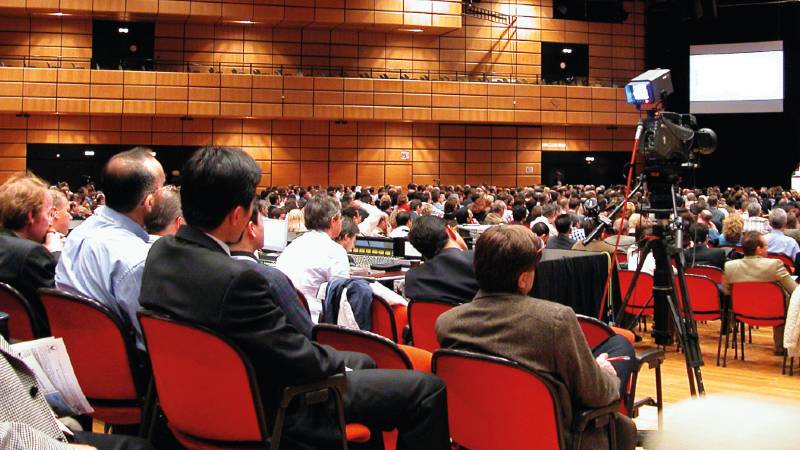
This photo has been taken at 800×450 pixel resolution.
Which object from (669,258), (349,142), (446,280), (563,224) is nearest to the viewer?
(446,280)

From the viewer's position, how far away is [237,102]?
2253 centimetres

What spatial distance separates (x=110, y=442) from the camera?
2.42m

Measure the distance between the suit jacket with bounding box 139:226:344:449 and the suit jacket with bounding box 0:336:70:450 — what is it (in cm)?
65

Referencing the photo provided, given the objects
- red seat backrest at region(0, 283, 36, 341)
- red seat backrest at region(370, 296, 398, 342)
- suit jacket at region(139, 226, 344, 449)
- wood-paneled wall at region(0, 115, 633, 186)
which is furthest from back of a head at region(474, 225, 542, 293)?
wood-paneled wall at region(0, 115, 633, 186)

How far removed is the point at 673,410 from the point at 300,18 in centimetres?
2315

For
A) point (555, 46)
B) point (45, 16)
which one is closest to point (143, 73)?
point (45, 16)

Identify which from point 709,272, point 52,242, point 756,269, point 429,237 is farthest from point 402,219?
point 52,242

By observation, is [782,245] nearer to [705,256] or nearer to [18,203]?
[705,256]

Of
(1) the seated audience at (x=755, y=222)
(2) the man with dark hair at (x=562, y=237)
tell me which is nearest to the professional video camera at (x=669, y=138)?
(2) the man with dark hair at (x=562, y=237)

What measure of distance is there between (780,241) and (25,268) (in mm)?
8048

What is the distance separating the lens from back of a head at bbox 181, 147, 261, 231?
8.95 ft

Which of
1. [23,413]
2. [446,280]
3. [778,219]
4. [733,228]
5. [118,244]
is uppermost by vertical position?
[778,219]

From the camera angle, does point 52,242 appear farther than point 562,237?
No

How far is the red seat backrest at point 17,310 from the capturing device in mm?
3480
